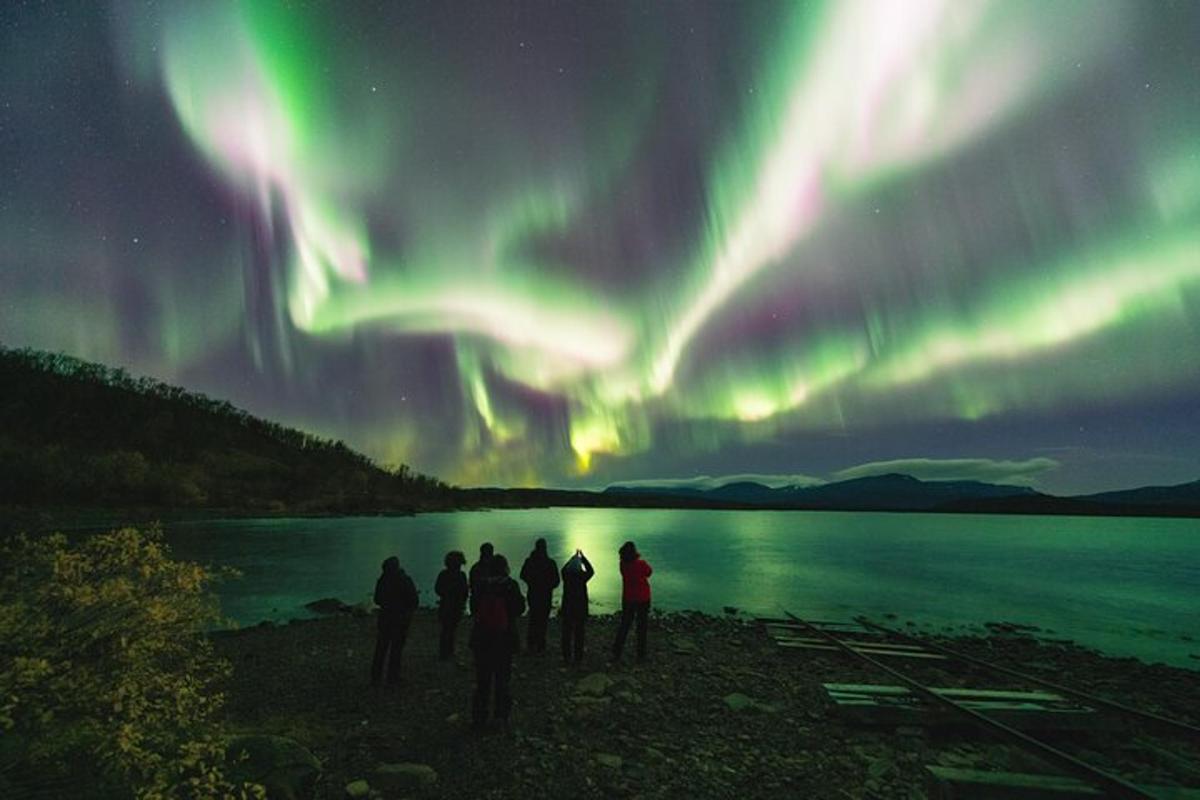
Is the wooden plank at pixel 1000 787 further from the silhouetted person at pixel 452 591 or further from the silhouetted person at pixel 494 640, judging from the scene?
the silhouetted person at pixel 452 591

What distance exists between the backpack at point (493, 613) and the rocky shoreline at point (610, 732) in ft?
5.60

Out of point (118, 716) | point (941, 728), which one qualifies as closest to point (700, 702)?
point (941, 728)

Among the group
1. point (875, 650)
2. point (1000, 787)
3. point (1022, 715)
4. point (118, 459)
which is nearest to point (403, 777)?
point (1000, 787)

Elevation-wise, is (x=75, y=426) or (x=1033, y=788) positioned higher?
(x=75, y=426)

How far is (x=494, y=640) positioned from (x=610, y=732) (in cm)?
252

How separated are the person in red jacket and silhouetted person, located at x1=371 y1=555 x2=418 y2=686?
4.55 m

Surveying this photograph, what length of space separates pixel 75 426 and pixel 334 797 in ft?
664

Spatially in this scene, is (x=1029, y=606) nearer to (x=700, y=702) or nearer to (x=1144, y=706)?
(x=1144, y=706)

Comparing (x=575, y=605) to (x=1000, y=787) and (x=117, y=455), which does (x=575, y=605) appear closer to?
(x=1000, y=787)

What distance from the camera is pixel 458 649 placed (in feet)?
47.7

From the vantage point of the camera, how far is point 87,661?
5211mm

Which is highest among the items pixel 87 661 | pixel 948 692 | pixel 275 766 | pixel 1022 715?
pixel 87 661

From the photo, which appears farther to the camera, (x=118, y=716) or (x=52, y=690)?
(x=118, y=716)

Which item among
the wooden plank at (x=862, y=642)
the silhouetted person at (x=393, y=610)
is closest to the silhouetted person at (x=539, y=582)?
the silhouetted person at (x=393, y=610)
